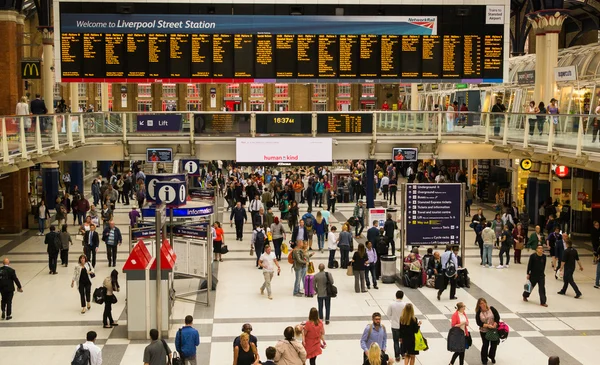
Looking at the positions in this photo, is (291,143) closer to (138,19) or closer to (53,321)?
(138,19)

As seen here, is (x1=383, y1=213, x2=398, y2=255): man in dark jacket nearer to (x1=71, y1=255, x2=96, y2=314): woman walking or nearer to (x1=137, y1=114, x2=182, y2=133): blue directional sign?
(x1=137, y1=114, x2=182, y2=133): blue directional sign

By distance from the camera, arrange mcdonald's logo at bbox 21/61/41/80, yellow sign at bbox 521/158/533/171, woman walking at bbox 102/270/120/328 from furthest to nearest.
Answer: mcdonald's logo at bbox 21/61/41/80 < yellow sign at bbox 521/158/533/171 < woman walking at bbox 102/270/120/328

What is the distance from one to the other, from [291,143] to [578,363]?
1552 centimetres

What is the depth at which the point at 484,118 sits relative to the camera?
29578mm

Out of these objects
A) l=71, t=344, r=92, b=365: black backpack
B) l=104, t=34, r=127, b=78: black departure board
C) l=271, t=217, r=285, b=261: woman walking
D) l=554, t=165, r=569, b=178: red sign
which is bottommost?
l=71, t=344, r=92, b=365: black backpack

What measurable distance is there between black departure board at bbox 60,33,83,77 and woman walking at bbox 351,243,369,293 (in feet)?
43.7

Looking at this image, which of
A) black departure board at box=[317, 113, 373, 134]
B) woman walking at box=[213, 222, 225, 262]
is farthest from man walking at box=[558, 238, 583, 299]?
black departure board at box=[317, 113, 373, 134]

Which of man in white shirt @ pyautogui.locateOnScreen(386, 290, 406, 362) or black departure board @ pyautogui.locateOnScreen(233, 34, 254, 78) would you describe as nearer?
man in white shirt @ pyautogui.locateOnScreen(386, 290, 406, 362)

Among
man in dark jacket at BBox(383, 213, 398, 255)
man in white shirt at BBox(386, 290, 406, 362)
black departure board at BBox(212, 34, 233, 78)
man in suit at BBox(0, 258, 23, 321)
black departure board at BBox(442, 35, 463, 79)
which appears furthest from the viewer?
black departure board at BBox(442, 35, 463, 79)

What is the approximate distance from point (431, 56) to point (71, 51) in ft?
41.8

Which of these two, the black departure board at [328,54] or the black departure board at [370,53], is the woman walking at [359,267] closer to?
the black departure board at [328,54]

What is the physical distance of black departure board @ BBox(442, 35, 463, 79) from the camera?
2955cm

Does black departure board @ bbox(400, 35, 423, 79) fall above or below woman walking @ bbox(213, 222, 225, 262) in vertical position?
above

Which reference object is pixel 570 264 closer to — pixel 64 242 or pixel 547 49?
pixel 547 49
